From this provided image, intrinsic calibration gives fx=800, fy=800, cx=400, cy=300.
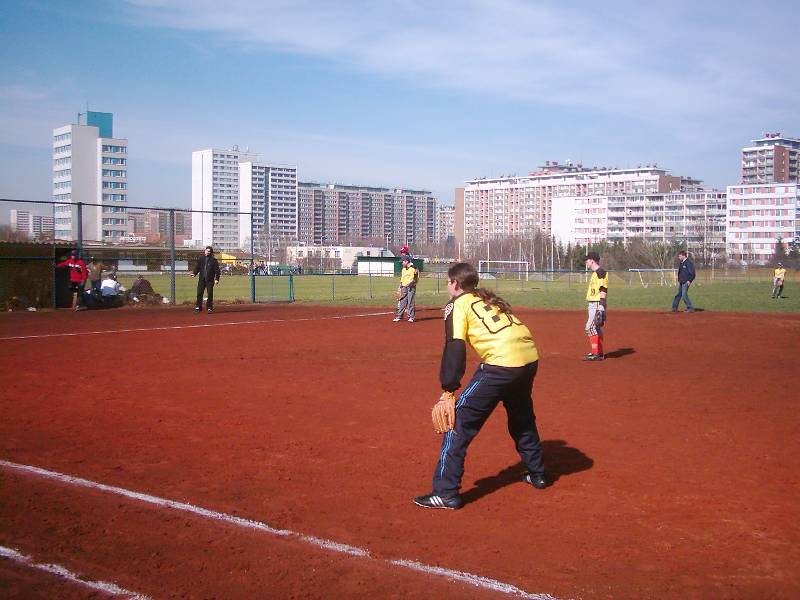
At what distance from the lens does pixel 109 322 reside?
21750mm

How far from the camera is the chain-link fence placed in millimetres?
25172

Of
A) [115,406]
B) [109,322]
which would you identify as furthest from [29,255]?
[115,406]

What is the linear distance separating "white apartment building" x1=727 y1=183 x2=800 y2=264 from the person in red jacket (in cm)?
10034

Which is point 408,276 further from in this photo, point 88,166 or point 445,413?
point 88,166

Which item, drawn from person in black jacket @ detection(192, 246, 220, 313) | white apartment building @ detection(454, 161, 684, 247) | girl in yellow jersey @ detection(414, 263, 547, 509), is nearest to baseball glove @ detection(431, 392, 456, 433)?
girl in yellow jersey @ detection(414, 263, 547, 509)

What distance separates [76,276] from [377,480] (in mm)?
20583

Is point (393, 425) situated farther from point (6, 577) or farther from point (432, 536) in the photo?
point (6, 577)

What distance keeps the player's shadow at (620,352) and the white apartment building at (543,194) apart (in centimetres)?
12363

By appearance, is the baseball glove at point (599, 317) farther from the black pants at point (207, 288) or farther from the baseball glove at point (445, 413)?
the black pants at point (207, 288)

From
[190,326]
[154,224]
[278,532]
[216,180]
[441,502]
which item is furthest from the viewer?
[216,180]

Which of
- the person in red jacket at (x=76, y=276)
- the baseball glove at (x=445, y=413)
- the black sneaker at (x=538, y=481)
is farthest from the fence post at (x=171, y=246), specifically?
the baseball glove at (x=445, y=413)

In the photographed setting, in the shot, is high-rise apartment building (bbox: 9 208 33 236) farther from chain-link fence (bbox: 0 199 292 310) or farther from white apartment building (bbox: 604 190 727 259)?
white apartment building (bbox: 604 190 727 259)

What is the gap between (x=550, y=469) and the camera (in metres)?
7.35

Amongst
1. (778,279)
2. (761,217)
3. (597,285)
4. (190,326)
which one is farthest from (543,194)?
(597,285)
